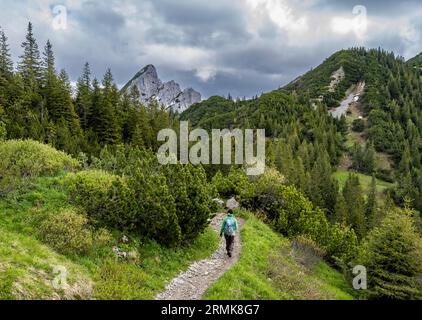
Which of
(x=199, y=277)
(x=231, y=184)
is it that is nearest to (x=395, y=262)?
(x=199, y=277)

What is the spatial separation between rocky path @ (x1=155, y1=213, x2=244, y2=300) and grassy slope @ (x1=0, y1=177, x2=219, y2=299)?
0.44 m

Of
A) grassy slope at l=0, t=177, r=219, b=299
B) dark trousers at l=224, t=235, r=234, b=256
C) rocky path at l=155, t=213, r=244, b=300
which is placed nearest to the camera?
grassy slope at l=0, t=177, r=219, b=299

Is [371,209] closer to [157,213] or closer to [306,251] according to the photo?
[306,251]

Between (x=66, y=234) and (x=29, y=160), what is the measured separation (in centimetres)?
812

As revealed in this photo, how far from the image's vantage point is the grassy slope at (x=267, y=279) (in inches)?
612

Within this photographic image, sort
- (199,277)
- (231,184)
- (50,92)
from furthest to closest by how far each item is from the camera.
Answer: (50,92) → (231,184) → (199,277)

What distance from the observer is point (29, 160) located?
21688 millimetres

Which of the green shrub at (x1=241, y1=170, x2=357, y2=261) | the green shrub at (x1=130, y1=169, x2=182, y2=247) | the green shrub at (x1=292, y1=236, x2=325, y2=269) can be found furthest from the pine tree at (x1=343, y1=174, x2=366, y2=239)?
the green shrub at (x1=130, y1=169, x2=182, y2=247)

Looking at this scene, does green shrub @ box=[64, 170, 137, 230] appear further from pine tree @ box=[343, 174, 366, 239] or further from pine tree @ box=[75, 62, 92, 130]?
pine tree @ box=[75, 62, 92, 130]

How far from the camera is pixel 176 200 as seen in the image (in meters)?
20.7

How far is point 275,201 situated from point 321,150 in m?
108

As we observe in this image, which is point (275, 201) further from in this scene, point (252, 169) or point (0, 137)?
point (0, 137)

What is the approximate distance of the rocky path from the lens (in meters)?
15.2
